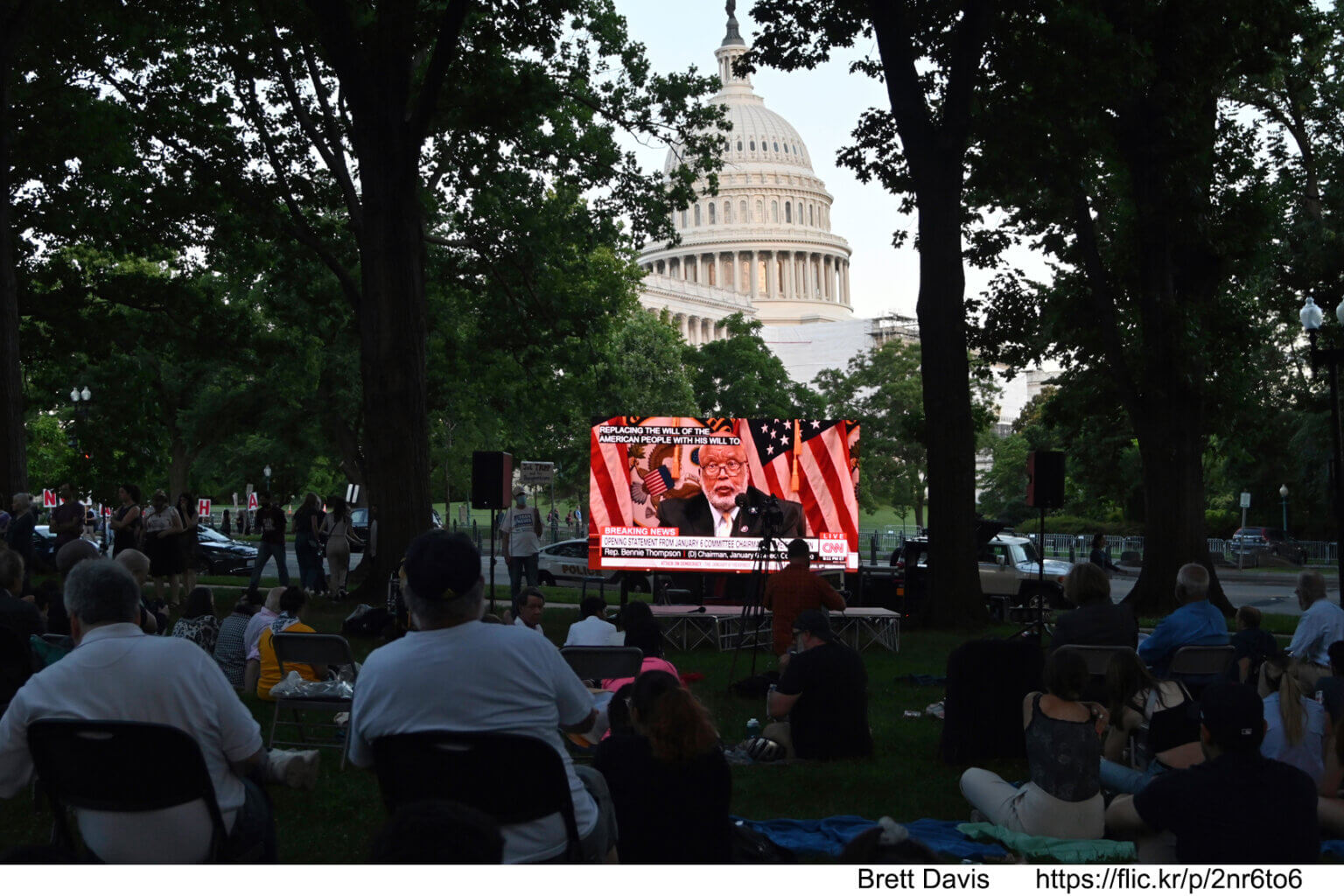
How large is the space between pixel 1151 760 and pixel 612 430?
44.5ft

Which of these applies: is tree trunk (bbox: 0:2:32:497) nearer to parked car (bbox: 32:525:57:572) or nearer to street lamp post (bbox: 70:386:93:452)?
parked car (bbox: 32:525:57:572)

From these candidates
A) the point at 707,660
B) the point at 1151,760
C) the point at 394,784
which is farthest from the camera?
the point at 707,660

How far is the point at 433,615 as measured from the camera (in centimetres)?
440

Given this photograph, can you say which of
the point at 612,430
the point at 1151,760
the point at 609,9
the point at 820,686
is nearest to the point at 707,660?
the point at 612,430

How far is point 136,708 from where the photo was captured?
434 cm

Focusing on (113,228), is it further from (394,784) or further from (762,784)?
(394,784)

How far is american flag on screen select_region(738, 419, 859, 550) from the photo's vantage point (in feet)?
68.0

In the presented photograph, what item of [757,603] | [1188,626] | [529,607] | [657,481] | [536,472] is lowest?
[757,603]

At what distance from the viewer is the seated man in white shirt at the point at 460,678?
4.30m

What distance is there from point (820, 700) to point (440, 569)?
538 cm

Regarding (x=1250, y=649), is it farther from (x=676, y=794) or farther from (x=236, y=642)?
(x=236, y=642)

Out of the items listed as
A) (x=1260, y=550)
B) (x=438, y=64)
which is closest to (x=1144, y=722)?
(x=438, y=64)

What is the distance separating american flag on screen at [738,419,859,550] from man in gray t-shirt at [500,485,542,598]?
14.5ft

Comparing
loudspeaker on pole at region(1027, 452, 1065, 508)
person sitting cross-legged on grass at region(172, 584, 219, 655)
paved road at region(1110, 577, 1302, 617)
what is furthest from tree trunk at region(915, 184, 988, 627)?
person sitting cross-legged on grass at region(172, 584, 219, 655)
